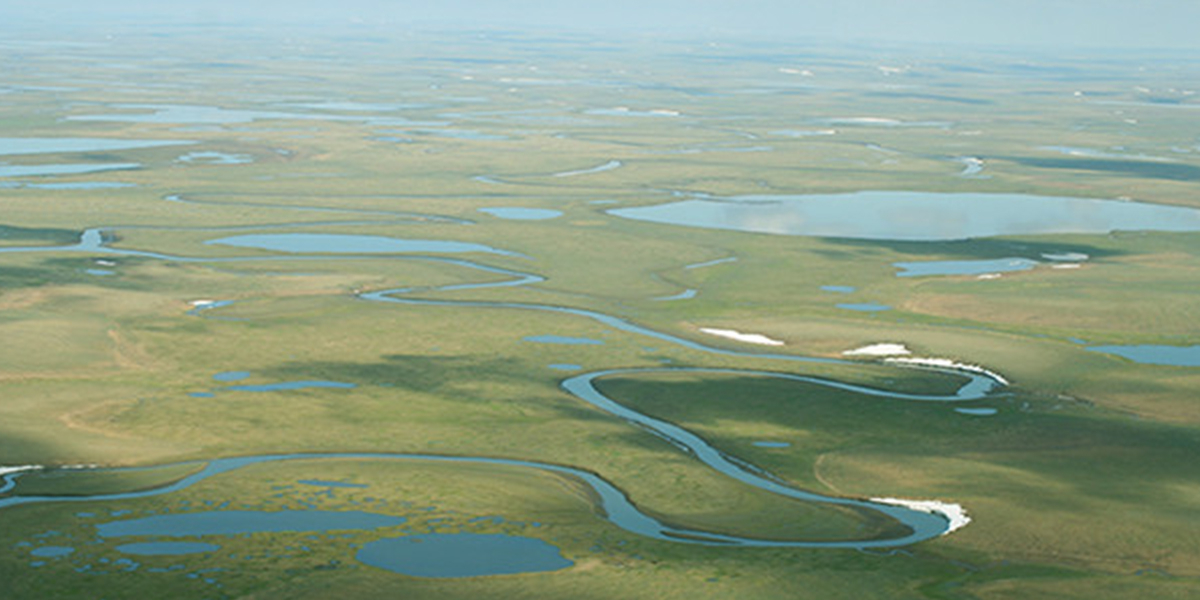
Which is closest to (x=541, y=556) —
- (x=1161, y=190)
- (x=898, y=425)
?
(x=898, y=425)

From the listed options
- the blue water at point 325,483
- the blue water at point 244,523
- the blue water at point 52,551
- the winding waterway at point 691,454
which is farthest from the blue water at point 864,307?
the blue water at point 52,551

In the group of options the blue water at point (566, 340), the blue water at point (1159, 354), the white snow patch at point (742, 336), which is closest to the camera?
the blue water at point (1159, 354)

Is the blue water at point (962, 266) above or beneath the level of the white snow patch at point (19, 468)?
beneath

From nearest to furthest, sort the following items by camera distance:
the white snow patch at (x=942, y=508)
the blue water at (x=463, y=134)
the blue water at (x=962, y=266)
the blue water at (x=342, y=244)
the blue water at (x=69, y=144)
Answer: the white snow patch at (x=942, y=508) → the blue water at (x=962, y=266) → the blue water at (x=342, y=244) → the blue water at (x=69, y=144) → the blue water at (x=463, y=134)

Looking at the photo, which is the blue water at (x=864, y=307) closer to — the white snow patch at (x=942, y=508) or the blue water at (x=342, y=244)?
the blue water at (x=342, y=244)

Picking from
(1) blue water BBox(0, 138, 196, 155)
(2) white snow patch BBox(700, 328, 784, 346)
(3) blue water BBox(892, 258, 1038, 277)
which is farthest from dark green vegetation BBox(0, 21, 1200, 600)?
(1) blue water BBox(0, 138, 196, 155)

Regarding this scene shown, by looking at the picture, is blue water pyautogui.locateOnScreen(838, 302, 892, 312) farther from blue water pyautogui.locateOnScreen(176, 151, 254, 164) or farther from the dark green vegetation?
blue water pyautogui.locateOnScreen(176, 151, 254, 164)
